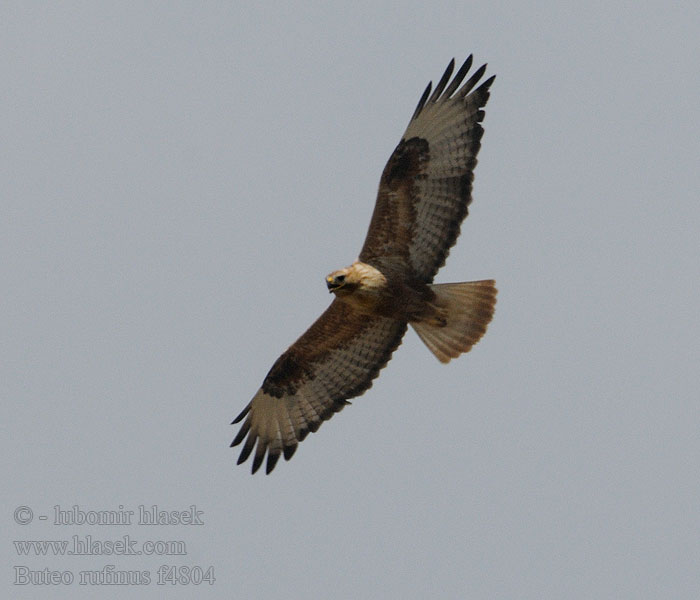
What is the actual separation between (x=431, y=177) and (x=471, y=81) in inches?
37.0

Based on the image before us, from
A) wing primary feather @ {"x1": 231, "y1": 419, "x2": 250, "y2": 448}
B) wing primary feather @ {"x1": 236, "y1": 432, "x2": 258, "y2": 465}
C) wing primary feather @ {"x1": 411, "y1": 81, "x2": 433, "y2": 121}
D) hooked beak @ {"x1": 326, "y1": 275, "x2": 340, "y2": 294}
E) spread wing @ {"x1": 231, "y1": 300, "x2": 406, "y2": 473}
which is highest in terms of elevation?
wing primary feather @ {"x1": 411, "y1": 81, "x2": 433, "y2": 121}

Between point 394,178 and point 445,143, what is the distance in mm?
566

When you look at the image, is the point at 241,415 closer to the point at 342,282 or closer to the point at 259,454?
the point at 259,454

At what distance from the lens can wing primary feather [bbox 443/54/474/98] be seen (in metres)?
11.8

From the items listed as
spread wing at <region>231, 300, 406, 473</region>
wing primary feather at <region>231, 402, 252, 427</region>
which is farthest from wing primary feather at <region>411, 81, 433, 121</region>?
wing primary feather at <region>231, 402, 252, 427</region>

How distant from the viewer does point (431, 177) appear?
11750 millimetres

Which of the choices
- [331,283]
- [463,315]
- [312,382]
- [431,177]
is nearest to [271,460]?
[312,382]

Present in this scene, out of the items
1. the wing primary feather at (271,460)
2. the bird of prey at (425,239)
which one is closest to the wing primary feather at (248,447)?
the wing primary feather at (271,460)

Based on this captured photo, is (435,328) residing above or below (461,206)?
below

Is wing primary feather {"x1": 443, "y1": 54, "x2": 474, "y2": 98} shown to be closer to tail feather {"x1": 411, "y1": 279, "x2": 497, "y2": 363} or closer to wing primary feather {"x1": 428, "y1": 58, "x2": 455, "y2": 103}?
wing primary feather {"x1": 428, "y1": 58, "x2": 455, "y2": 103}

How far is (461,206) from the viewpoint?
11.8 metres

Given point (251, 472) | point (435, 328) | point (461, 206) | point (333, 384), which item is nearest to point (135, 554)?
point (251, 472)

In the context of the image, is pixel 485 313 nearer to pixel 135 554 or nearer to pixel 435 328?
pixel 435 328

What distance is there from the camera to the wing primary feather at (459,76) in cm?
1177
